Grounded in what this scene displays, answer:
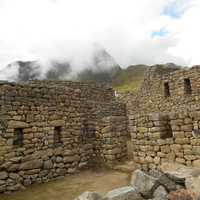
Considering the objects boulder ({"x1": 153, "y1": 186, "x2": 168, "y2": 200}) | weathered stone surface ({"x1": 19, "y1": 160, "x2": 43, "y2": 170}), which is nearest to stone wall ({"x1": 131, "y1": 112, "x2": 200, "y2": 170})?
boulder ({"x1": 153, "y1": 186, "x2": 168, "y2": 200})

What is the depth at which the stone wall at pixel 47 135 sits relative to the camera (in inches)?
331

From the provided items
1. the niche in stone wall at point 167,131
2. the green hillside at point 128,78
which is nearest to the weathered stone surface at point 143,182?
the niche in stone wall at point 167,131

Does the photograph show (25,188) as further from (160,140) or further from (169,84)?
(169,84)

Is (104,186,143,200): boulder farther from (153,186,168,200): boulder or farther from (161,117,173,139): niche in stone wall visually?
(161,117,173,139): niche in stone wall

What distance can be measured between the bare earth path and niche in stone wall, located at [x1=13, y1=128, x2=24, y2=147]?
1432 millimetres

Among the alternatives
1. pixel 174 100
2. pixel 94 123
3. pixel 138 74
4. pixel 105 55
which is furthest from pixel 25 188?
Answer: pixel 138 74

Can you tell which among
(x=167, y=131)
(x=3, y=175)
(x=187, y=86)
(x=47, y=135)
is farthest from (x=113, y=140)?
(x=187, y=86)

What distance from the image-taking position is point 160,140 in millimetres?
7828

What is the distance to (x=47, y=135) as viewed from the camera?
946 cm

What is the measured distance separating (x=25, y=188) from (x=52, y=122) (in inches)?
96.3

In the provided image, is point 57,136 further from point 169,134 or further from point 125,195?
point 125,195

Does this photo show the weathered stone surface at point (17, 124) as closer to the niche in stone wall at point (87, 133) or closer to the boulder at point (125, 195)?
the niche in stone wall at point (87, 133)

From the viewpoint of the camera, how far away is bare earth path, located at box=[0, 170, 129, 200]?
750cm

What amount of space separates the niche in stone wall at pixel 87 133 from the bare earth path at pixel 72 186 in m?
1.64
